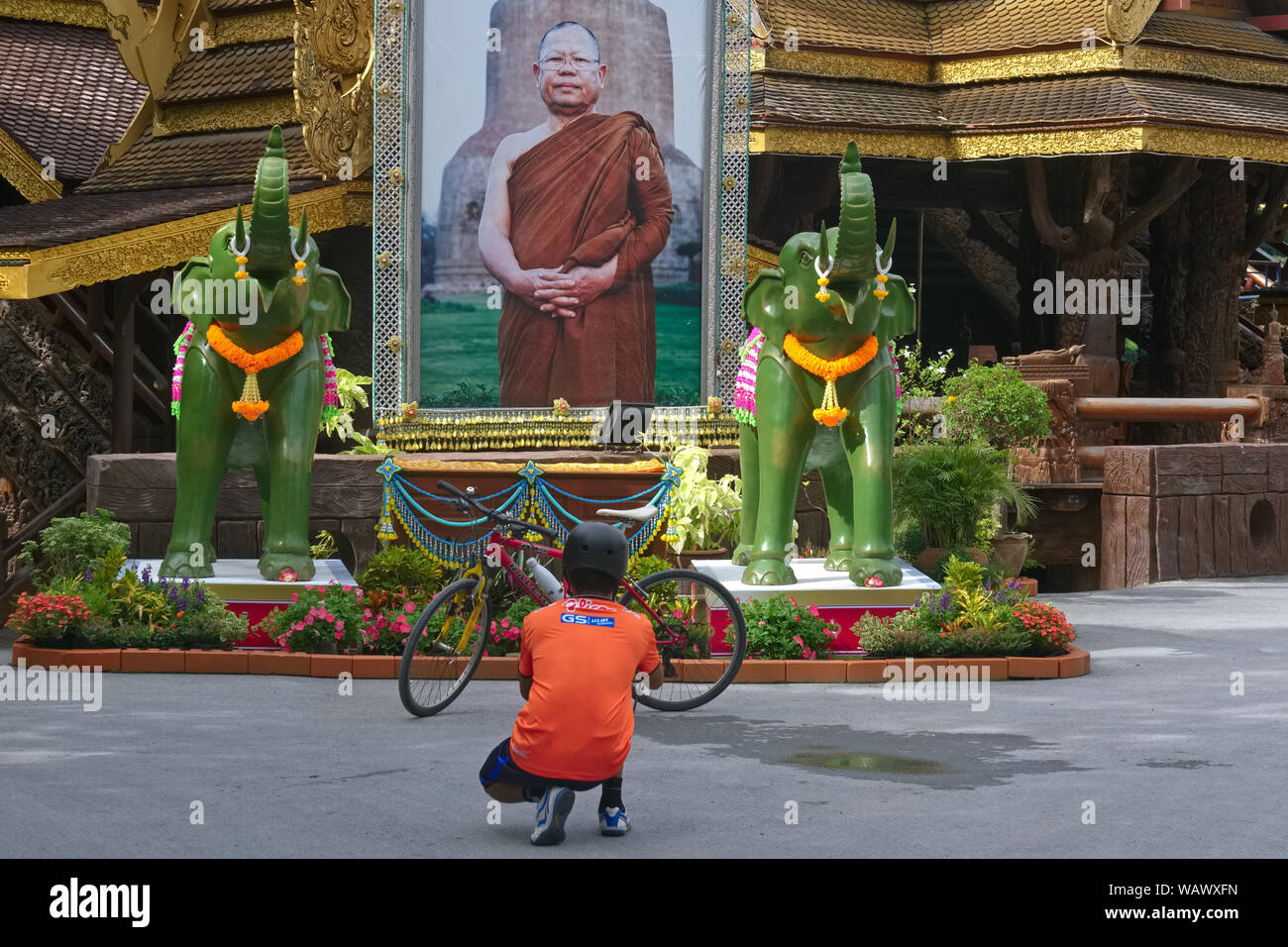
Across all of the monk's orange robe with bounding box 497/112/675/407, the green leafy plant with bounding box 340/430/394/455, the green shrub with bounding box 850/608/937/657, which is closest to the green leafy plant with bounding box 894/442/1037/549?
the green shrub with bounding box 850/608/937/657

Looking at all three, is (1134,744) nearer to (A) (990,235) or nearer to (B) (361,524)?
(B) (361,524)

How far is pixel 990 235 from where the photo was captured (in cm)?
2506

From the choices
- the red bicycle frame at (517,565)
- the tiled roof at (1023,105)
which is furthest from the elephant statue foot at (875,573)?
the tiled roof at (1023,105)

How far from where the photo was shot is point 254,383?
11.9 meters

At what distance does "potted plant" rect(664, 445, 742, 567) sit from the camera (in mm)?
12883

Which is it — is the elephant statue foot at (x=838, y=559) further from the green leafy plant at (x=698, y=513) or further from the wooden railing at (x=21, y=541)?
the wooden railing at (x=21, y=541)

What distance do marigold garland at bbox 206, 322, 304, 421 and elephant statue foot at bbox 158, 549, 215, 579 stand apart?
937 mm

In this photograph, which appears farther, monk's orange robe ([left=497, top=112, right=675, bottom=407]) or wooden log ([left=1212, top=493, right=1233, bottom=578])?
wooden log ([left=1212, top=493, right=1233, bottom=578])

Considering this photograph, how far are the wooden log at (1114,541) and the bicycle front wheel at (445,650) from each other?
7857mm

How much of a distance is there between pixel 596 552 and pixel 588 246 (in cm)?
819

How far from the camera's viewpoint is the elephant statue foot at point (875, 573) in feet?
38.0

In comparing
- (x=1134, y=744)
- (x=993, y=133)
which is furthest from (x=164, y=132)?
(x=1134, y=744)

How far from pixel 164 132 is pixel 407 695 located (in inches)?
477

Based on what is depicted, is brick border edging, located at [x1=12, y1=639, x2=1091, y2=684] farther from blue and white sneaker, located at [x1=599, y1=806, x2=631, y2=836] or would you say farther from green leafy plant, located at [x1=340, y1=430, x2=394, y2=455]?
blue and white sneaker, located at [x1=599, y1=806, x2=631, y2=836]
